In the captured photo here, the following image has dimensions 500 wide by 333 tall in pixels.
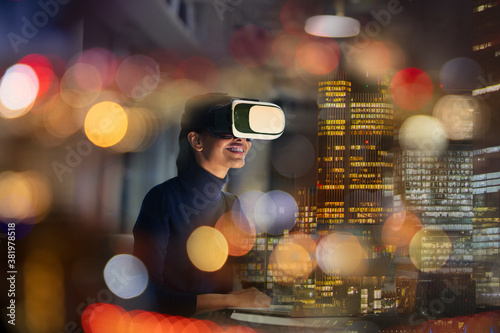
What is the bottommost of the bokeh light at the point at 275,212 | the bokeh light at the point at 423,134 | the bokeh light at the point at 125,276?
the bokeh light at the point at 125,276

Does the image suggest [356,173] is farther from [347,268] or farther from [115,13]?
[115,13]

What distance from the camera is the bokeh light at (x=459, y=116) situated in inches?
119

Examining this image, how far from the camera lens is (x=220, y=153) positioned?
2586 mm

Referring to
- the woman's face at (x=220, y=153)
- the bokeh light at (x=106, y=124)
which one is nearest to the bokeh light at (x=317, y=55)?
the woman's face at (x=220, y=153)

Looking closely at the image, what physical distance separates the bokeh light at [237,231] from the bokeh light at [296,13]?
1234 mm

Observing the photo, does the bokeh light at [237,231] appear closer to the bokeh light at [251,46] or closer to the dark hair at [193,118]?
the dark hair at [193,118]

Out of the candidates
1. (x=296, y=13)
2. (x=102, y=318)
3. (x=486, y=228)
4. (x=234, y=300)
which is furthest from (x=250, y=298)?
(x=296, y=13)

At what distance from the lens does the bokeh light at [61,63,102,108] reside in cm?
260

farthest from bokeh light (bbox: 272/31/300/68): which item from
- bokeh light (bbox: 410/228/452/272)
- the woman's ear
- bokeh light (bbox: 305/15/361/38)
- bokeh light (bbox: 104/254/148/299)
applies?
bokeh light (bbox: 104/254/148/299)

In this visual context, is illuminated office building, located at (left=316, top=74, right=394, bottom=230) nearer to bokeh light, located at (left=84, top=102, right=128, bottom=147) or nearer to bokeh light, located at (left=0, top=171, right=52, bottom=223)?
bokeh light, located at (left=84, top=102, right=128, bottom=147)

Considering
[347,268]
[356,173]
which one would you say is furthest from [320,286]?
[356,173]

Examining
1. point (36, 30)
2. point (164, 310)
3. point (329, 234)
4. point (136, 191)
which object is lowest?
point (164, 310)

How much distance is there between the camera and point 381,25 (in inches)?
116

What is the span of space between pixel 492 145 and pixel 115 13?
2639 millimetres
